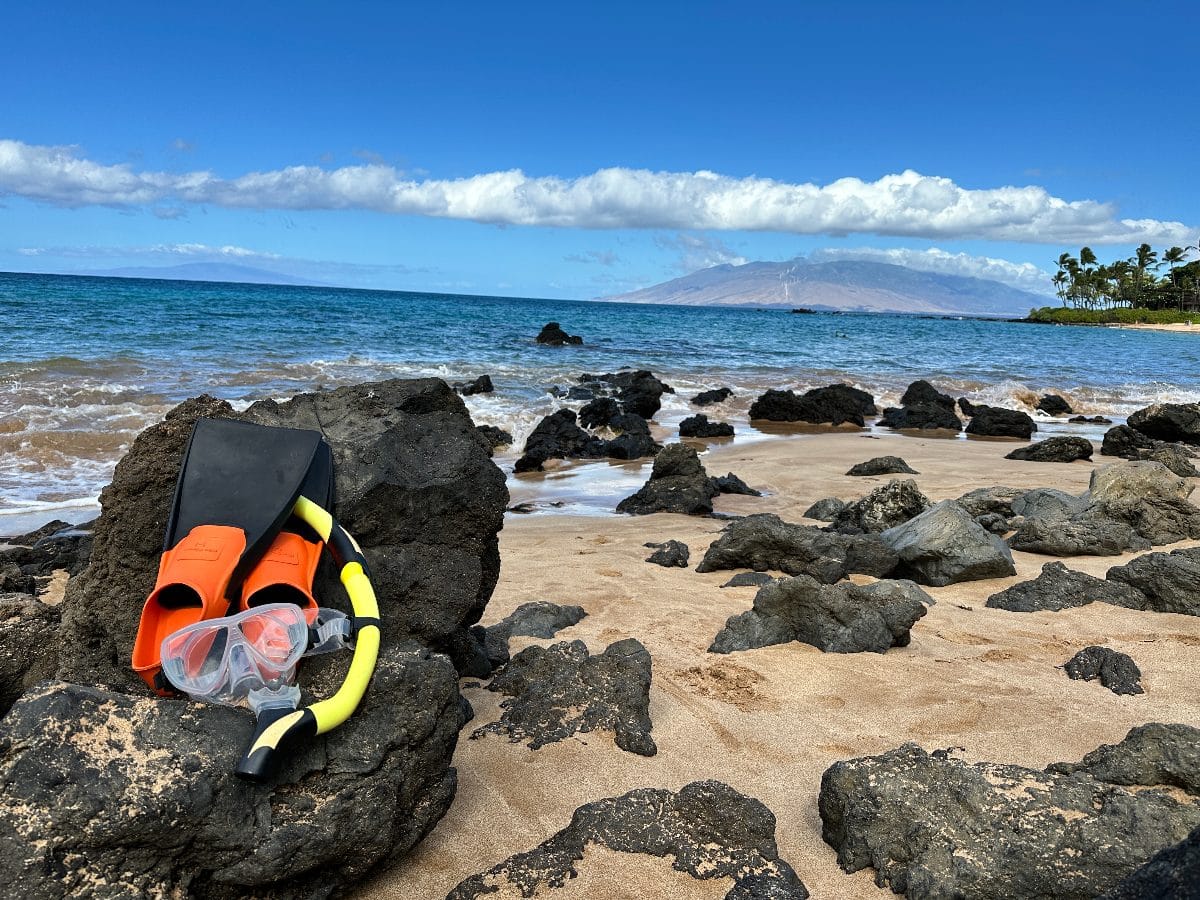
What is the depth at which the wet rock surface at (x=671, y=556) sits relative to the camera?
6965mm

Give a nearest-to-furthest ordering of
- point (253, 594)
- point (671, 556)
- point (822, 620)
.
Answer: point (253, 594)
point (822, 620)
point (671, 556)

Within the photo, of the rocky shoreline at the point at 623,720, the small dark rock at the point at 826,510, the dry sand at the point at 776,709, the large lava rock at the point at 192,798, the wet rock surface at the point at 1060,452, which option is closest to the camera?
the large lava rock at the point at 192,798

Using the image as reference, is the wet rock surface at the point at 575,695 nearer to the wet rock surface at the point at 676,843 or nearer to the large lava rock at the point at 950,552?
the wet rock surface at the point at 676,843

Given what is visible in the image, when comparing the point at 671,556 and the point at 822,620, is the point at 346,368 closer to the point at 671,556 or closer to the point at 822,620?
the point at 671,556

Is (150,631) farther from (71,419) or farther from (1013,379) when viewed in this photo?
(1013,379)

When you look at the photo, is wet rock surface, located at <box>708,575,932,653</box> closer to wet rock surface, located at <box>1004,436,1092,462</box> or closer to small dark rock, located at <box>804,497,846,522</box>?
small dark rock, located at <box>804,497,846,522</box>

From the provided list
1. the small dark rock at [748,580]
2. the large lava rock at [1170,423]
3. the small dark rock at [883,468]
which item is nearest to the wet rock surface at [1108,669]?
the small dark rock at [748,580]

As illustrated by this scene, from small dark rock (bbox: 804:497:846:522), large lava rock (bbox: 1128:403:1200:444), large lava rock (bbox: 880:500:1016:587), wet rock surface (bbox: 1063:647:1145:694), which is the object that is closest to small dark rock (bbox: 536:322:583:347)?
large lava rock (bbox: 1128:403:1200:444)

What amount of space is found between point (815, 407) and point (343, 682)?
57.8 ft

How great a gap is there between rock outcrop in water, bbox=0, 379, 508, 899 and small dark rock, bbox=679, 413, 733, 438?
43.0 ft

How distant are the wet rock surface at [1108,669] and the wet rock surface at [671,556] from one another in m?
3.07

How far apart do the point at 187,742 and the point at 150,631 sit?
478 mm

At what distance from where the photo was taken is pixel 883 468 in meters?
11.7

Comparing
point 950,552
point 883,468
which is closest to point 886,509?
point 950,552
